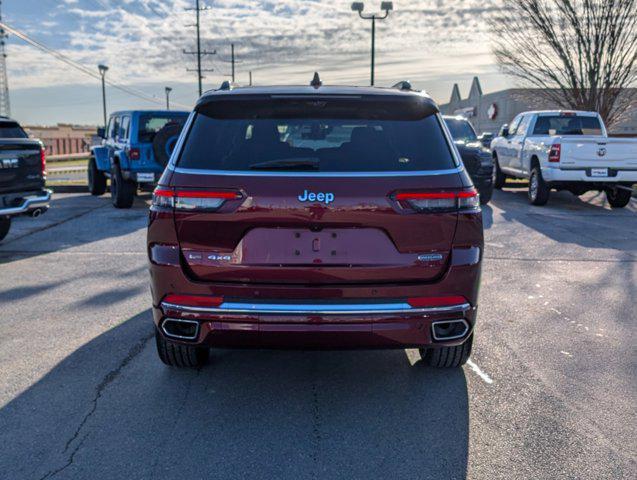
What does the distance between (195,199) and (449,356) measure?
1969 mm

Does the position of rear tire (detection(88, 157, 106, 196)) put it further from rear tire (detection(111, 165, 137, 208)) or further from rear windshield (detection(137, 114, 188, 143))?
rear windshield (detection(137, 114, 188, 143))

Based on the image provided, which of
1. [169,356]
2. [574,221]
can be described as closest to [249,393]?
[169,356]

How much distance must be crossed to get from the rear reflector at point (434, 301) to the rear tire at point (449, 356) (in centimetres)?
73

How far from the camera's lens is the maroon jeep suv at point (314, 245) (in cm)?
329

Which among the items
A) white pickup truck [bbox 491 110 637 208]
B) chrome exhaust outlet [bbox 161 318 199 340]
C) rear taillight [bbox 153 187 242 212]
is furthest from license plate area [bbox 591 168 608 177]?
chrome exhaust outlet [bbox 161 318 199 340]

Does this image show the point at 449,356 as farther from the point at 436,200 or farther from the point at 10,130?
the point at 10,130

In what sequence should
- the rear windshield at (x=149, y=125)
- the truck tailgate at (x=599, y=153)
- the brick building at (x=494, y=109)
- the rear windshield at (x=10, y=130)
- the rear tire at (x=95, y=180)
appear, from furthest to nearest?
the brick building at (x=494, y=109) → the rear tire at (x=95, y=180) → the rear windshield at (x=149, y=125) → the truck tailgate at (x=599, y=153) → the rear windshield at (x=10, y=130)

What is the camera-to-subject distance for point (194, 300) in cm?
338

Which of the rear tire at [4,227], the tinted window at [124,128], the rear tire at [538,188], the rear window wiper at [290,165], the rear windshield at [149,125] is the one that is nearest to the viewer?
the rear window wiper at [290,165]

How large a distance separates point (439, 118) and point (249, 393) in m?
2.04

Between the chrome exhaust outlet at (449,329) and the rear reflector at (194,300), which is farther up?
the rear reflector at (194,300)

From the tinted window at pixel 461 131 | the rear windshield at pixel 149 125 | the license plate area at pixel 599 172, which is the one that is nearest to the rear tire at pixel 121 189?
the rear windshield at pixel 149 125

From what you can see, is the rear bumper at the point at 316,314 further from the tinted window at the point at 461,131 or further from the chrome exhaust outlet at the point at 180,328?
the tinted window at the point at 461,131

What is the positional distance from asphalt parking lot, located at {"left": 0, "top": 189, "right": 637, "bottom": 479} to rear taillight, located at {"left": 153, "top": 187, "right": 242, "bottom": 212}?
1.20m
